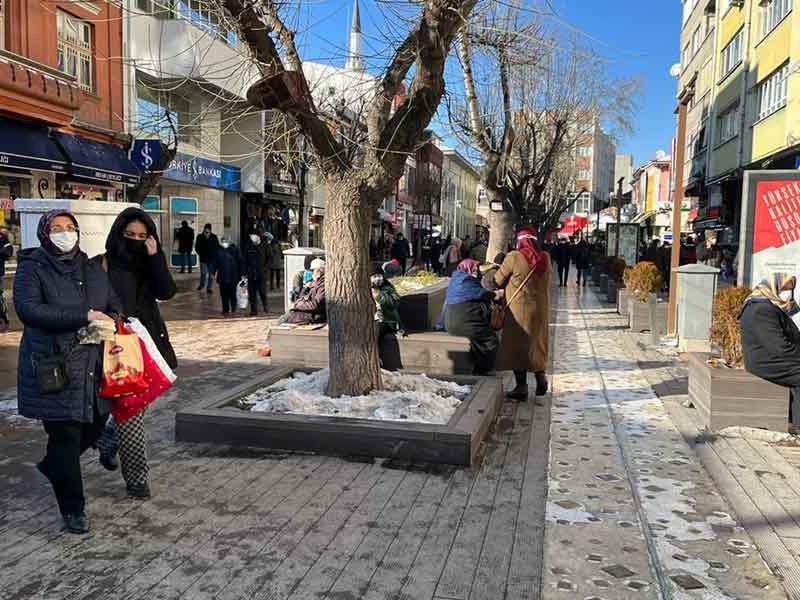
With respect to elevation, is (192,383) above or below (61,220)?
below

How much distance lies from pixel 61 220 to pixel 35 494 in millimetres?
1787

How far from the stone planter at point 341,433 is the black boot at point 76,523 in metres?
1.65

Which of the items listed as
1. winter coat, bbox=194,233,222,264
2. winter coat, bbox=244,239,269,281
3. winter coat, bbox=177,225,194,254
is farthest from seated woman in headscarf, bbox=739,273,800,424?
winter coat, bbox=177,225,194,254

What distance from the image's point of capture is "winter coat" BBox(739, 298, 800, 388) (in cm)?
566

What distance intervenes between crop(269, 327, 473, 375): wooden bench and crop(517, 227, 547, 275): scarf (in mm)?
1383

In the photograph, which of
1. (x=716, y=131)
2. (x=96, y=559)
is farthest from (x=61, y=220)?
(x=716, y=131)

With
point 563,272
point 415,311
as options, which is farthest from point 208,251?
point 563,272

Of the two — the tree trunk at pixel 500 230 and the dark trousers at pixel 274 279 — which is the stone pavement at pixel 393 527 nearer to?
the tree trunk at pixel 500 230

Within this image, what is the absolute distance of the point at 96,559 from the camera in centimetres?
348

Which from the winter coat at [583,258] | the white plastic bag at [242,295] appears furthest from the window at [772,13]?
the white plastic bag at [242,295]

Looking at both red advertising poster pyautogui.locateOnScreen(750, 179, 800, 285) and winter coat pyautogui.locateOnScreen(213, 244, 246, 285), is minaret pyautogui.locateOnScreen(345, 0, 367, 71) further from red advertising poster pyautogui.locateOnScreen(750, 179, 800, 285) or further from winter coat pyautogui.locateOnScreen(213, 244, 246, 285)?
winter coat pyautogui.locateOnScreen(213, 244, 246, 285)

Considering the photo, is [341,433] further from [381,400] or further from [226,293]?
[226,293]

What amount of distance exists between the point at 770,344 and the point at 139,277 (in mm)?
4751

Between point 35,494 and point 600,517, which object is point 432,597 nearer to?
point 600,517
